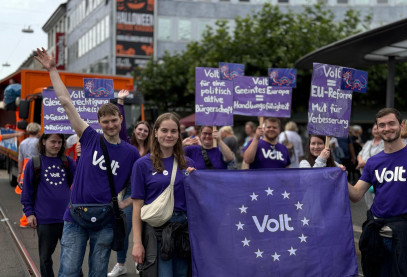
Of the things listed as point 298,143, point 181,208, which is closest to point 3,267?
point 181,208

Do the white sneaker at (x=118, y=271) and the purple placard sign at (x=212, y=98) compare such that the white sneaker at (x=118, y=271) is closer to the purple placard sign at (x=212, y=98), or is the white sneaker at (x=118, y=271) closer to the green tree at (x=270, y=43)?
the purple placard sign at (x=212, y=98)

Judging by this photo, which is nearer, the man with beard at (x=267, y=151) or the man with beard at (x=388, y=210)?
the man with beard at (x=388, y=210)

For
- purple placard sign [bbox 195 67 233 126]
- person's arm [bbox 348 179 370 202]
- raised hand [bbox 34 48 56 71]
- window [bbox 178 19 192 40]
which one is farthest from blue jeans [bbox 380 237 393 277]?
window [bbox 178 19 192 40]

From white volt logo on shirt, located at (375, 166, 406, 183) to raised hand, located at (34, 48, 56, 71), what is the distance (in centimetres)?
264

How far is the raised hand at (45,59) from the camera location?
15.1 ft

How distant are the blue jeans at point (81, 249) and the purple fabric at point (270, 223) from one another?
29.2 inches

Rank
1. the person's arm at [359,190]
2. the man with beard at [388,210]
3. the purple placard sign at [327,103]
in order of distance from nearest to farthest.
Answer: the man with beard at [388,210], the person's arm at [359,190], the purple placard sign at [327,103]

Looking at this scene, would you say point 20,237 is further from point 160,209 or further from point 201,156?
point 160,209

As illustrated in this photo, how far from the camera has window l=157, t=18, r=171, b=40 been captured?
40466 millimetres

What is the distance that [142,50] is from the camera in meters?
39.9

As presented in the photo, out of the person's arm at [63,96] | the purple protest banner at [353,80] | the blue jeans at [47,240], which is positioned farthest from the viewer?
the blue jeans at [47,240]

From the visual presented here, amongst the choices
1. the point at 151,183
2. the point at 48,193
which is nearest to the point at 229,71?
the point at 48,193

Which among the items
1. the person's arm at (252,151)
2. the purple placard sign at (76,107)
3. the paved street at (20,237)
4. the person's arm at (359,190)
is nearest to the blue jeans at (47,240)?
the paved street at (20,237)

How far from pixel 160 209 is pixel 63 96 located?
1.26 metres
